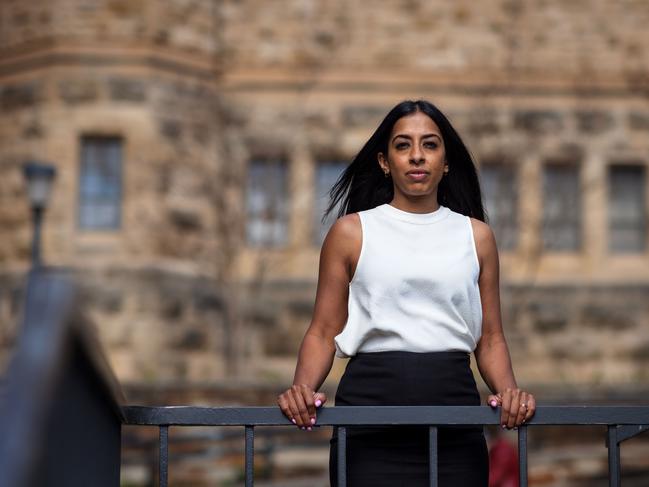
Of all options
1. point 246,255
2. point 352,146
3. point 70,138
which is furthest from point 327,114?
point 70,138

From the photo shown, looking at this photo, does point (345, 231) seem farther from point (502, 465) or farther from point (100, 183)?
point (100, 183)

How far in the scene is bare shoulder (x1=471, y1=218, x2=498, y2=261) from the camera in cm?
336

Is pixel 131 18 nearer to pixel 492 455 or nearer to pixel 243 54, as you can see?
pixel 243 54

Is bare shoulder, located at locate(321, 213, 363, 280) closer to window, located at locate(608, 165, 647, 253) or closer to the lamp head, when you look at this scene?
the lamp head

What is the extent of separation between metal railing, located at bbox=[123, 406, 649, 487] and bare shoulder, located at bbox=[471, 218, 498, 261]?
0.54 m

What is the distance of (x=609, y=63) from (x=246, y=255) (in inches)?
235

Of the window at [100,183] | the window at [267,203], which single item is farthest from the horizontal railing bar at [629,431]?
the window at [267,203]

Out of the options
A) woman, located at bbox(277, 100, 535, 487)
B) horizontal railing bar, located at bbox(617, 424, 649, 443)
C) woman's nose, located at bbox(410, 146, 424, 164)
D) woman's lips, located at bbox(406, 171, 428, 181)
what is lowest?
horizontal railing bar, located at bbox(617, 424, 649, 443)

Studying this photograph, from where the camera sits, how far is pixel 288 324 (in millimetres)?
16656

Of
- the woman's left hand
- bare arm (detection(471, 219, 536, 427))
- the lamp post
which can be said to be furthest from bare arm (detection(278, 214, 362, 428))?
the lamp post

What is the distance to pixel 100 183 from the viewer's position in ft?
52.5

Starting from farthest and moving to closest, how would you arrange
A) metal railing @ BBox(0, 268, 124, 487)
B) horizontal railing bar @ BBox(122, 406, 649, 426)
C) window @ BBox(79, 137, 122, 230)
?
1. window @ BBox(79, 137, 122, 230)
2. horizontal railing bar @ BBox(122, 406, 649, 426)
3. metal railing @ BBox(0, 268, 124, 487)

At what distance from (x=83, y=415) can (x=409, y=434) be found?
1.00m

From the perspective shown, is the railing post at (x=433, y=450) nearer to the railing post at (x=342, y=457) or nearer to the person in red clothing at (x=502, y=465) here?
the railing post at (x=342, y=457)
